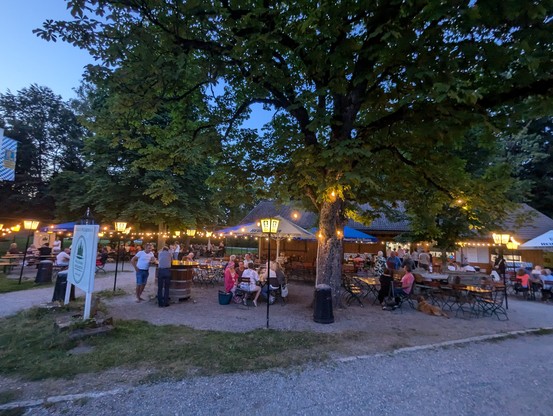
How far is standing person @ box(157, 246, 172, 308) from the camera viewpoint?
28.4ft

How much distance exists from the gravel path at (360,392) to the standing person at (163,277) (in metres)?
5.11

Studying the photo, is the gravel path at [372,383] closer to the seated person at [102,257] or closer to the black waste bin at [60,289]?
the black waste bin at [60,289]

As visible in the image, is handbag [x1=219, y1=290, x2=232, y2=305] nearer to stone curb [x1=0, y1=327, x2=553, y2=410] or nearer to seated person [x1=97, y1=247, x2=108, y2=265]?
stone curb [x1=0, y1=327, x2=553, y2=410]

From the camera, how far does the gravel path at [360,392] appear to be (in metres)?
3.43

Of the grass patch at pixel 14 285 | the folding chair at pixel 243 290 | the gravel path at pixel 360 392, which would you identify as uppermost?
the folding chair at pixel 243 290

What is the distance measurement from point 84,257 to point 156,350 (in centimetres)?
266

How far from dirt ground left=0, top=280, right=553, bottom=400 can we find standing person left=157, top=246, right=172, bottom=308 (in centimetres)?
29

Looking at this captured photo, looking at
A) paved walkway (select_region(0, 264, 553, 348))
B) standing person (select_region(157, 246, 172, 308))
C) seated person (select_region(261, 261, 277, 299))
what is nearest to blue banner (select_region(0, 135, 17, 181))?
paved walkway (select_region(0, 264, 553, 348))

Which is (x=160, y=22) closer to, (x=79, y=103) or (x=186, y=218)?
(x=186, y=218)

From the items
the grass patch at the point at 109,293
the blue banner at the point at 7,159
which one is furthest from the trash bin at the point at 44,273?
the blue banner at the point at 7,159

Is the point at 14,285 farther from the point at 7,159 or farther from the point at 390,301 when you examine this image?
the point at 390,301

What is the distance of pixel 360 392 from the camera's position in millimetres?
3879

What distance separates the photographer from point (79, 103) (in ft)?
98.8

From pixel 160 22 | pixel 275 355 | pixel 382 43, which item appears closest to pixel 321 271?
pixel 275 355
